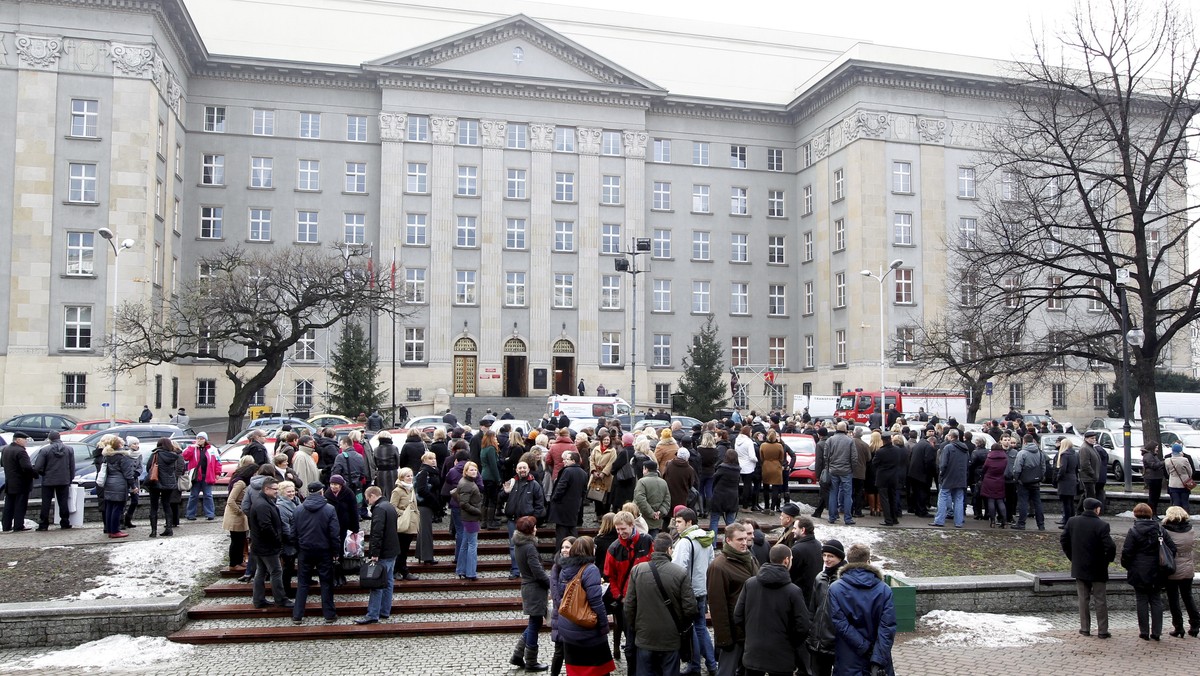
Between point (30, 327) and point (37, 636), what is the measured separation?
39.1 meters

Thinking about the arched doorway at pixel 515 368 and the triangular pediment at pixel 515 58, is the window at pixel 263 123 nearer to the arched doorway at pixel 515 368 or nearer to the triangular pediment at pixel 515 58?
the triangular pediment at pixel 515 58

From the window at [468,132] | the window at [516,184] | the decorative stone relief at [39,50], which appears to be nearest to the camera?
the decorative stone relief at [39,50]

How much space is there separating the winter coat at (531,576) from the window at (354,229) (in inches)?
1935

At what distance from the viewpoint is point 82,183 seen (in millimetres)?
47469

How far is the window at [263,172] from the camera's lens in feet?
188

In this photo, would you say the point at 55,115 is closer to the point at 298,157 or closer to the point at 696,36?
the point at 298,157

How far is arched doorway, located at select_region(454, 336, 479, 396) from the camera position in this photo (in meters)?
57.9

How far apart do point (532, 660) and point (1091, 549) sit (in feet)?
25.9

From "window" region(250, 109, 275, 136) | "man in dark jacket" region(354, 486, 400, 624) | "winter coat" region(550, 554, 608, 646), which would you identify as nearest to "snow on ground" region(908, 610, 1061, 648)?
"winter coat" region(550, 554, 608, 646)

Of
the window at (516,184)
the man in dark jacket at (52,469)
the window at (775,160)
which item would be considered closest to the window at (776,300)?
the window at (775,160)

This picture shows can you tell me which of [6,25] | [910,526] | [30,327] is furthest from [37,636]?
[6,25]

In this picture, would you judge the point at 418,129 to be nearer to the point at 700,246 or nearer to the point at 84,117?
the point at 84,117

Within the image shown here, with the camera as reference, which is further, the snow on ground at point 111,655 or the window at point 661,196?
the window at point 661,196

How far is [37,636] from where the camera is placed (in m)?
13.0
